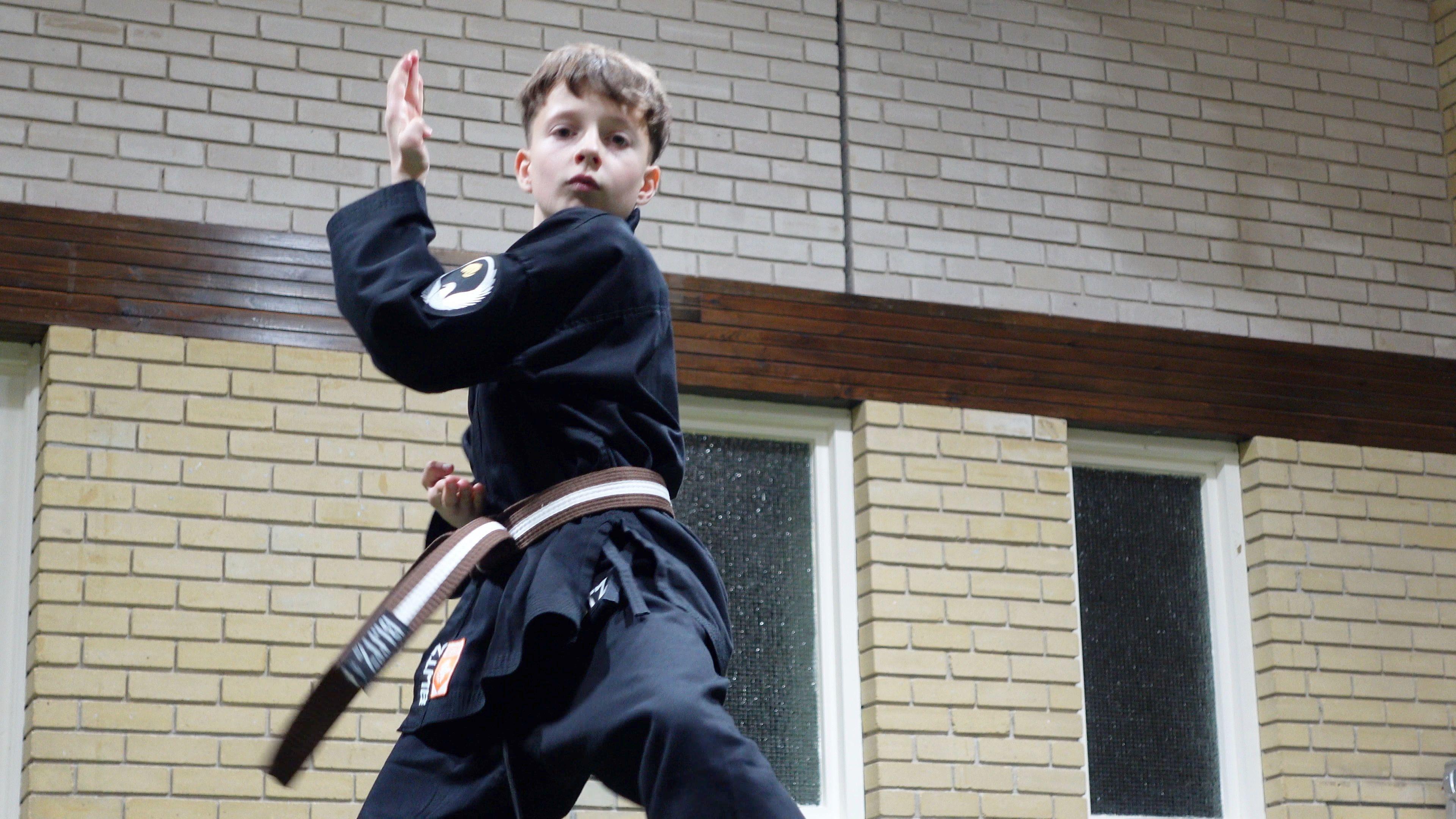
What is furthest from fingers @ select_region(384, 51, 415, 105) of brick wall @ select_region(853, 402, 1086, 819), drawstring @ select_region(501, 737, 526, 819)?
brick wall @ select_region(853, 402, 1086, 819)

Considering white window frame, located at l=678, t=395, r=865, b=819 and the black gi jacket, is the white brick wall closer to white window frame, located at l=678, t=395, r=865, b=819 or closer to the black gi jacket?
white window frame, located at l=678, t=395, r=865, b=819

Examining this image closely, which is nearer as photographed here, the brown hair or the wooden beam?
the brown hair

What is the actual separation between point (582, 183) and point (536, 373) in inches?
12.4

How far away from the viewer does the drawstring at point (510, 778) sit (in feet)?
6.70

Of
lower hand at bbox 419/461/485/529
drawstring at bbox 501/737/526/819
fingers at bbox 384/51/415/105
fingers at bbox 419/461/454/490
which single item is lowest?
drawstring at bbox 501/737/526/819

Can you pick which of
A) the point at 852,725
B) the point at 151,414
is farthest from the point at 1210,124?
the point at 151,414

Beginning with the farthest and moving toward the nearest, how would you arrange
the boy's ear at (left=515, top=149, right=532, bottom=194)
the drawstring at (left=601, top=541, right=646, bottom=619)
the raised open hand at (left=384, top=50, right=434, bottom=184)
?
the boy's ear at (left=515, top=149, right=532, bottom=194) → the raised open hand at (left=384, top=50, right=434, bottom=184) → the drawstring at (left=601, top=541, right=646, bottom=619)

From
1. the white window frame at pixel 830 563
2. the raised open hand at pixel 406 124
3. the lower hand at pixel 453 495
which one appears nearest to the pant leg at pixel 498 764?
the lower hand at pixel 453 495

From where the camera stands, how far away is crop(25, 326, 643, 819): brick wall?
4688 millimetres

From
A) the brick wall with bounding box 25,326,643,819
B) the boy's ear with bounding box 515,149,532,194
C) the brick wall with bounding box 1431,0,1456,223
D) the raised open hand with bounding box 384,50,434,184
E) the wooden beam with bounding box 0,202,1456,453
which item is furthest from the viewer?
the brick wall with bounding box 1431,0,1456,223

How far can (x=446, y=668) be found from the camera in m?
2.09

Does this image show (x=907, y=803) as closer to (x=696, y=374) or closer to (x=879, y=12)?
(x=696, y=374)

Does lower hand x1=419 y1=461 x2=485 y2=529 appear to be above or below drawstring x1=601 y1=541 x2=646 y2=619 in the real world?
above

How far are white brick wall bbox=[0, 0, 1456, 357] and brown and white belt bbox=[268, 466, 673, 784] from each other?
331cm
